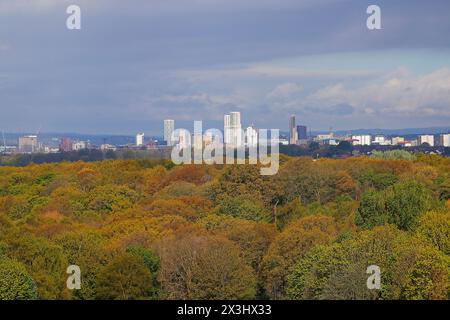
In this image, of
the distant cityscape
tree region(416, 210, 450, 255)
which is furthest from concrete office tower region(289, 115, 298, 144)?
tree region(416, 210, 450, 255)

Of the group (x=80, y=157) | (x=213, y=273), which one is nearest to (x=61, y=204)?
(x=213, y=273)

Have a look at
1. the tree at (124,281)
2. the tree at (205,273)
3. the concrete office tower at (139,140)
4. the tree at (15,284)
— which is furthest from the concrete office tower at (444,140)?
the tree at (15,284)

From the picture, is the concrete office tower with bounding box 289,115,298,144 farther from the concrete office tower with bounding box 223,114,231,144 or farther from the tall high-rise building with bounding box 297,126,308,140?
the concrete office tower with bounding box 223,114,231,144

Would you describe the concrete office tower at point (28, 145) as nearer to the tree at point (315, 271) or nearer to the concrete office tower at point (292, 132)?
the concrete office tower at point (292, 132)

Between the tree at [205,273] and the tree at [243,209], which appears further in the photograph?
the tree at [243,209]

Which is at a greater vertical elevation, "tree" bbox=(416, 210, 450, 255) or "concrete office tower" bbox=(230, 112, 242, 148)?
"concrete office tower" bbox=(230, 112, 242, 148)

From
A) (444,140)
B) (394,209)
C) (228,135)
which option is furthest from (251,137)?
(444,140)

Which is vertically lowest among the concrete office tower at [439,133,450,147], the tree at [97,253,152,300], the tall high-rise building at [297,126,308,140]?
the tree at [97,253,152,300]
